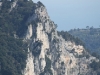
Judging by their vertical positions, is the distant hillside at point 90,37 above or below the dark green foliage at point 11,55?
below

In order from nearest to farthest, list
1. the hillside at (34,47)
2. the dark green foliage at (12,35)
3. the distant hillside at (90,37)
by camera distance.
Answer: the dark green foliage at (12,35)
the hillside at (34,47)
the distant hillside at (90,37)

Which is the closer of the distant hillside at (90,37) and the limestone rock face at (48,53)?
the limestone rock face at (48,53)

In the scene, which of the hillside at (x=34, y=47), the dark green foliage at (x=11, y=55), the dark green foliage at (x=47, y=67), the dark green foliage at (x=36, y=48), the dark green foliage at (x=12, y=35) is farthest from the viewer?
the dark green foliage at (x=47, y=67)

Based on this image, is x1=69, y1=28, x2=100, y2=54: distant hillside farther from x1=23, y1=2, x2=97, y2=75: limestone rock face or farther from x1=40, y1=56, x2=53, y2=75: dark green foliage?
x1=40, y1=56, x2=53, y2=75: dark green foliage

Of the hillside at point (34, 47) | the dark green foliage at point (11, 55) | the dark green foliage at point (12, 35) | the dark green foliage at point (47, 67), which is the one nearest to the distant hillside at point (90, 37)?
the hillside at point (34, 47)

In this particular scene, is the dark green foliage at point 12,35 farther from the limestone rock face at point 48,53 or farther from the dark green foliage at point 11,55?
the limestone rock face at point 48,53

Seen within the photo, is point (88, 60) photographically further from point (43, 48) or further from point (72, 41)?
point (43, 48)

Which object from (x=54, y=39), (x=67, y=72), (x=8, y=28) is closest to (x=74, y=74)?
(x=67, y=72)
